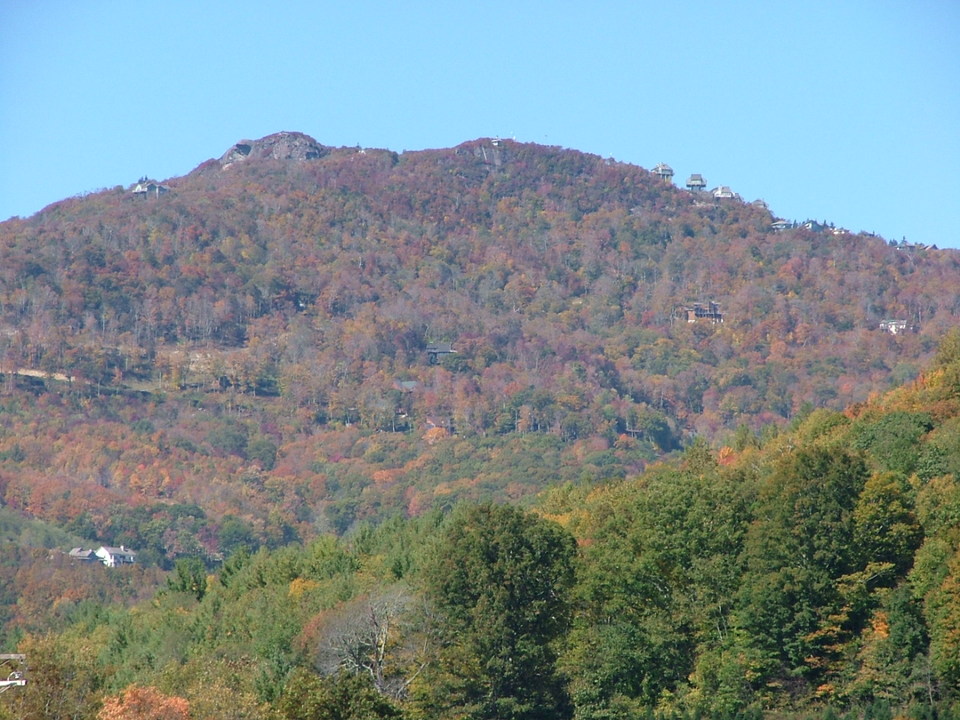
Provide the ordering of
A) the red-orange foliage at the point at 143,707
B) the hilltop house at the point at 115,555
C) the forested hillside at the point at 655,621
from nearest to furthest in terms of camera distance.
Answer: the red-orange foliage at the point at 143,707 < the forested hillside at the point at 655,621 < the hilltop house at the point at 115,555

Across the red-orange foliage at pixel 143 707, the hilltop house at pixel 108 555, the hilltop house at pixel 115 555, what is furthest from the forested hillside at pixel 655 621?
the hilltop house at pixel 115 555

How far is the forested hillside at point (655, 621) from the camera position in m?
52.6

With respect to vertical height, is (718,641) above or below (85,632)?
above

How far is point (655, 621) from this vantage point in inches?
2288

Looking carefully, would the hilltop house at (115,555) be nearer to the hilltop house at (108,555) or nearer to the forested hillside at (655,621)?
the hilltop house at (108,555)

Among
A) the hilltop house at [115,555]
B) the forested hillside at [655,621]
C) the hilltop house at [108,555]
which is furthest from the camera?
the hilltop house at [115,555]

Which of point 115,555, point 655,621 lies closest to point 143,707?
point 655,621

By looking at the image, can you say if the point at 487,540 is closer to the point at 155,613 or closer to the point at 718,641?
the point at 718,641

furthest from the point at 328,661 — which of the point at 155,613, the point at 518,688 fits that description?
the point at 155,613

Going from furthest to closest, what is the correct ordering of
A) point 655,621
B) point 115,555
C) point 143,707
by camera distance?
1. point 115,555
2. point 655,621
3. point 143,707

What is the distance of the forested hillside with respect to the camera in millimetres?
52625

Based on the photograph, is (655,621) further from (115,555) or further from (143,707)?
(115,555)

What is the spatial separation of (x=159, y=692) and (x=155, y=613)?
3422 centimetres

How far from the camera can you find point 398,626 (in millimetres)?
60000
